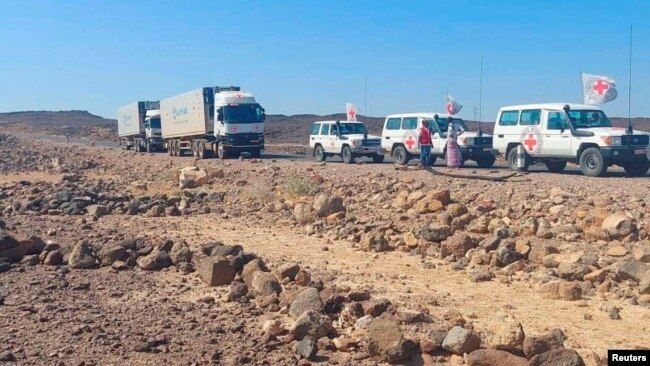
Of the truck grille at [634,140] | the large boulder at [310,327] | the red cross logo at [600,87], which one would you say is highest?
the red cross logo at [600,87]

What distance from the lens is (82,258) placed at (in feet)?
37.0

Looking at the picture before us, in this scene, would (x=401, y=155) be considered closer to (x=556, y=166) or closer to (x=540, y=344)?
(x=556, y=166)

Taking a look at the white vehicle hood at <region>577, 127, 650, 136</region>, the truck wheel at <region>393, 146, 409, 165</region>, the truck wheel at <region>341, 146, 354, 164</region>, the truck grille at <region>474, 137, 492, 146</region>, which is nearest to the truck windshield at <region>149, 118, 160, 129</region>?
the truck wheel at <region>341, 146, 354, 164</region>

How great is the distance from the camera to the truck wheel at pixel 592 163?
1966 cm

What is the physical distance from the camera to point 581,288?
9.32 metres

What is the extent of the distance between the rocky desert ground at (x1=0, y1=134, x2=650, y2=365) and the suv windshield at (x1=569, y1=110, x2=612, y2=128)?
1.90 meters

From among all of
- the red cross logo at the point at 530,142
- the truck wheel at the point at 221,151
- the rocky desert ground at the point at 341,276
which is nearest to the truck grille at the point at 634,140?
the rocky desert ground at the point at 341,276

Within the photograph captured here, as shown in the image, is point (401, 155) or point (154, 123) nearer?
point (401, 155)

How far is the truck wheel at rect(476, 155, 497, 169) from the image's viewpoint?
2503cm

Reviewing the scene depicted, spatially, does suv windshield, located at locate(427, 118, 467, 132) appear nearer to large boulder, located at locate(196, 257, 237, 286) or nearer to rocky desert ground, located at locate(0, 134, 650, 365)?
rocky desert ground, located at locate(0, 134, 650, 365)

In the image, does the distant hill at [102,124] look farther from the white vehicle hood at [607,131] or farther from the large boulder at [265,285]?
the large boulder at [265,285]

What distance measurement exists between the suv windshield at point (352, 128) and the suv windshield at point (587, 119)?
439 inches

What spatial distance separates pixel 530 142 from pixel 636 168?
2975 mm

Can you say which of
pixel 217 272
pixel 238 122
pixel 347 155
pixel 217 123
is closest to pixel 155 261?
pixel 217 272
